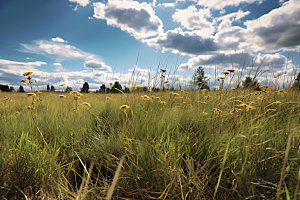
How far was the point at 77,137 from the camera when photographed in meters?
1.71

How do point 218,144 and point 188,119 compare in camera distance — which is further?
point 188,119

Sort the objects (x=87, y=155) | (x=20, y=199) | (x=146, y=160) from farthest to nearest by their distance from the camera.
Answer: (x=87, y=155)
(x=146, y=160)
(x=20, y=199)

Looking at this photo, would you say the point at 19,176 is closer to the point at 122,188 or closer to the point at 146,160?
the point at 122,188

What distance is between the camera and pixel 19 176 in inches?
44.3

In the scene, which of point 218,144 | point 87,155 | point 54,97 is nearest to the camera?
point 218,144

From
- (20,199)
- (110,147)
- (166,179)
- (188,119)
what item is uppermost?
(188,119)

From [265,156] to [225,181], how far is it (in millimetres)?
Result: 372

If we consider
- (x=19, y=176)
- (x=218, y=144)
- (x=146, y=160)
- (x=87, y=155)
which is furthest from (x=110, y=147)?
(x=218, y=144)

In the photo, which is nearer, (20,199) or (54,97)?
(20,199)

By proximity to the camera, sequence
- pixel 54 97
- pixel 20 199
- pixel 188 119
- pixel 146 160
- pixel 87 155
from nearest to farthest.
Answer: pixel 20 199 < pixel 146 160 < pixel 87 155 < pixel 188 119 < pixel 54 97

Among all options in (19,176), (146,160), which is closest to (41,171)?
(19,176)

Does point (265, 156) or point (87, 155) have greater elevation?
point (265, 156)

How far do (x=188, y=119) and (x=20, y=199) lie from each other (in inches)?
68.9

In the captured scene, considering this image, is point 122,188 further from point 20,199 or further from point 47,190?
point 20,199
